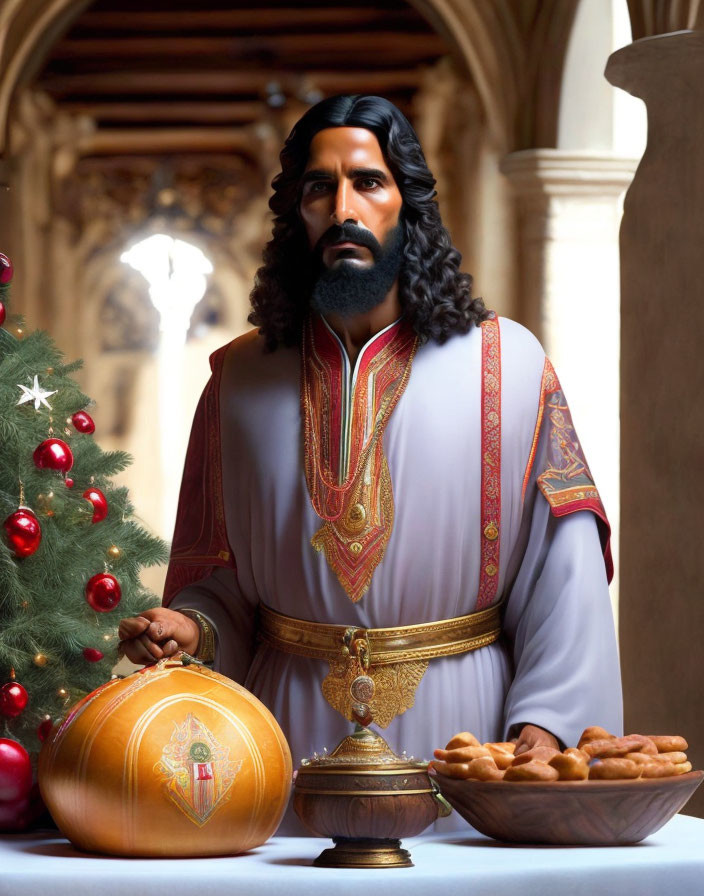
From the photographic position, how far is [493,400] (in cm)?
329

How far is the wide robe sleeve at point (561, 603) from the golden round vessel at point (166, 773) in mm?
753

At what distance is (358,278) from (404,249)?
184mm

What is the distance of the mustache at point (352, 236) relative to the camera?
3209mm

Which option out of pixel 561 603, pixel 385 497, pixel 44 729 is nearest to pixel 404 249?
pixel 385 497

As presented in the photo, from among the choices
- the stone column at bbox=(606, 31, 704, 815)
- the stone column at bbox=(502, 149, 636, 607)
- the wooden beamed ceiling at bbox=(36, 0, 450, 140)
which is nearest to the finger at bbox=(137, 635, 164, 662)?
the stone column at bbox=(606, 31, 704, 815)

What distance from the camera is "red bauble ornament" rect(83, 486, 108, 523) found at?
4586 mm

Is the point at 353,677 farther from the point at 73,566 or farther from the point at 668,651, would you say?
the point at 668,651

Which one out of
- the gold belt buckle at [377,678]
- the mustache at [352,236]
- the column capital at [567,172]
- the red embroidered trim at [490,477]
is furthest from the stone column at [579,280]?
the gold belt buckle at [377,678]

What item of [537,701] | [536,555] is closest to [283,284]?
[536,555]

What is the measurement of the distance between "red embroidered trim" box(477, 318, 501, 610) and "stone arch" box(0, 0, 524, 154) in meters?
6.30

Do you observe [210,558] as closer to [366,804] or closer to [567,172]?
[366,804]

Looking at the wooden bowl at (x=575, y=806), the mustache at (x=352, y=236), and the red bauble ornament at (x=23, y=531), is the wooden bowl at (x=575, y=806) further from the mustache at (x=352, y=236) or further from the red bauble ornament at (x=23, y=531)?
the red bauble ornament at (x=23, y=531)

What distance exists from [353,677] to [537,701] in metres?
0.37

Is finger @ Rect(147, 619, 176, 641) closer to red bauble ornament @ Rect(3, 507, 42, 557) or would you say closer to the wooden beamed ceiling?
red bauble ornament @ Rect(3, 507, 42, 557)
